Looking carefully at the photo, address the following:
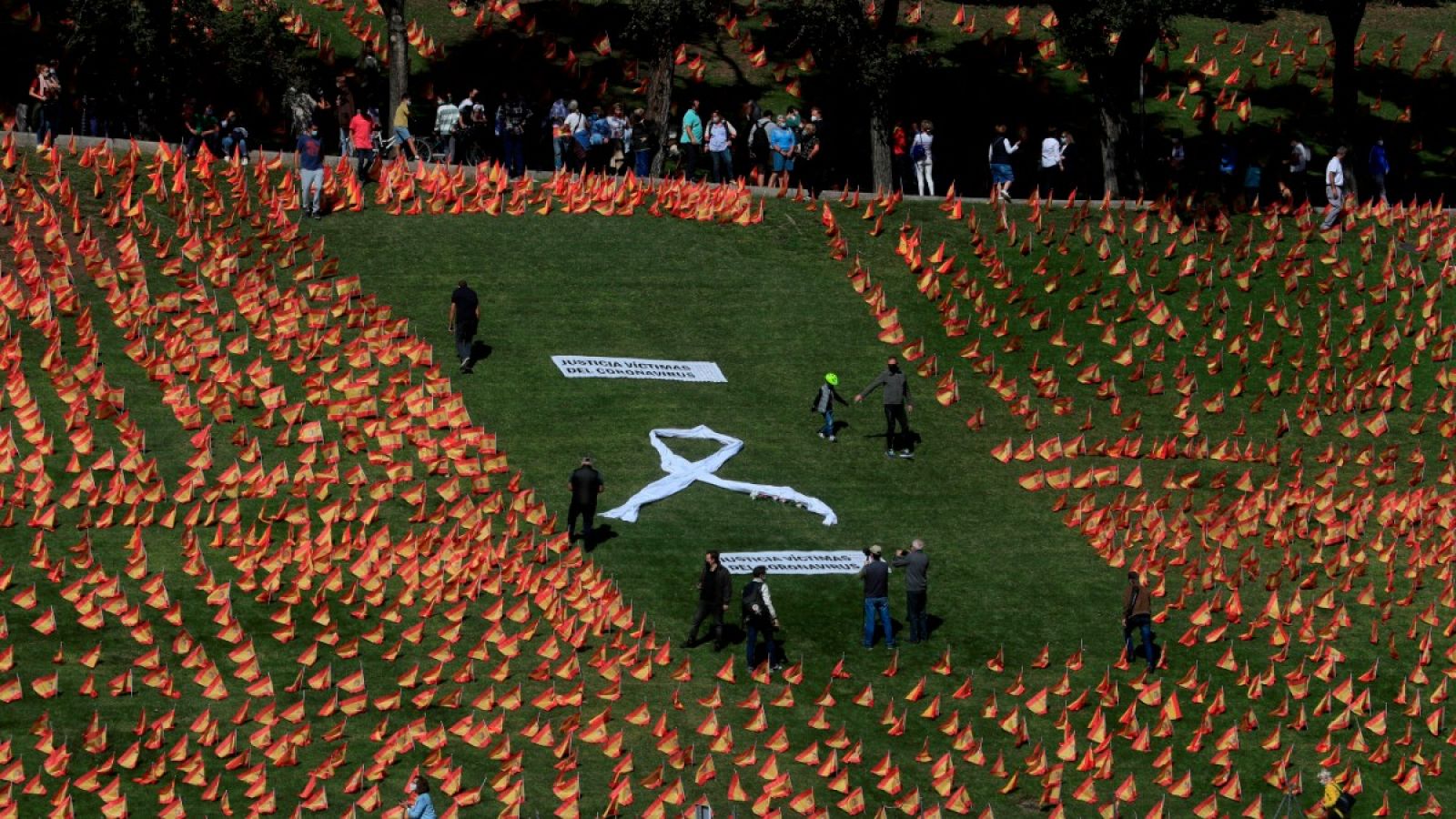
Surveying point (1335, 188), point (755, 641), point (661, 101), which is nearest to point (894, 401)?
point (755, 641)

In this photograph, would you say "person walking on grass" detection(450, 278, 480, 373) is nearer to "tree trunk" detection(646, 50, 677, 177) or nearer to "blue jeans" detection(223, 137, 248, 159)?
"blue jeans" detection(223, 137, 248, 159)

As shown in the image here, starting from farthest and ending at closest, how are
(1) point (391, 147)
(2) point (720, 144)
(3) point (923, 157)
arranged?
(3) point (923, 157) → (2) point (720, 144) → (1) point (391, 147)

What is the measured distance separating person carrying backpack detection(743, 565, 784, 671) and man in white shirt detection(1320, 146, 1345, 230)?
76.9 feet

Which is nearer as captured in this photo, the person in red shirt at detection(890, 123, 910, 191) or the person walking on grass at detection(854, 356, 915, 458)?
the person walking on grass at detection(854, 356, 915, 458)

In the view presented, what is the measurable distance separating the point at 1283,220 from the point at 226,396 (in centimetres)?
2533

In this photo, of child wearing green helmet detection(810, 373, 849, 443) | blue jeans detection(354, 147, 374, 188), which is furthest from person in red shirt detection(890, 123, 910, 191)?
child wearing green helmet detection(810, 373, 849, 443)

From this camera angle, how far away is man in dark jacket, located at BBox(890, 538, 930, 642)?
39094mm

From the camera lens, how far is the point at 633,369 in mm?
48656

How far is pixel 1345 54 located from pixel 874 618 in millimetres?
26274

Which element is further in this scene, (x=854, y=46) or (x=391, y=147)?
(x=854, y=46)

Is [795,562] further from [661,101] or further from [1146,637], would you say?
[661,101]

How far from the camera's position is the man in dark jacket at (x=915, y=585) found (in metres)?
39.1

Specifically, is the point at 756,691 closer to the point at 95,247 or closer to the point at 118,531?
the point at 118,531

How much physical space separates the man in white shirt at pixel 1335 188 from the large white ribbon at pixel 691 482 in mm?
17632
